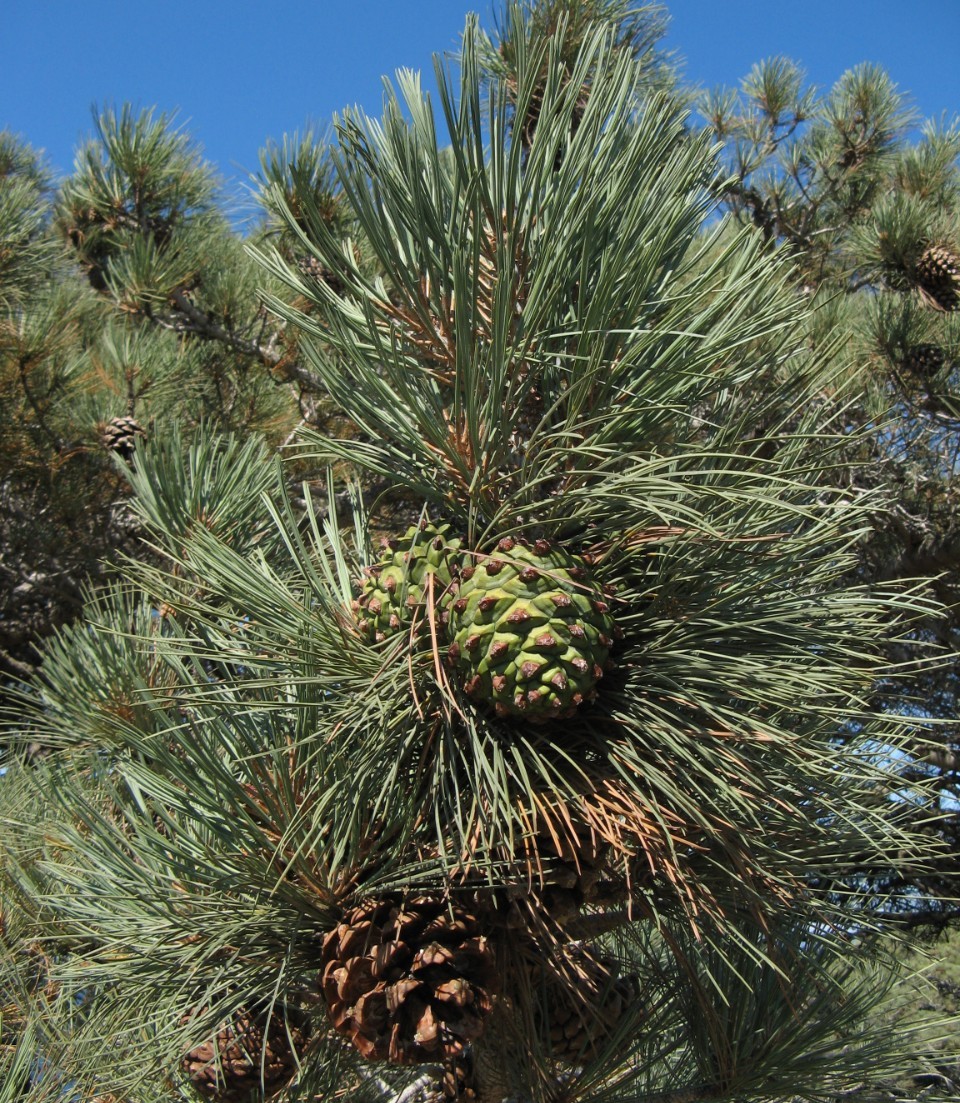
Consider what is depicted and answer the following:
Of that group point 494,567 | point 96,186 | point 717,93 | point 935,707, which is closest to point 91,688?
point 494,567

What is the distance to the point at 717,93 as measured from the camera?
536 cm

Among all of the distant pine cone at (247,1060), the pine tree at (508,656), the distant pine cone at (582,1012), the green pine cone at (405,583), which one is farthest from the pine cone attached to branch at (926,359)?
the distant pine cone at (247,1060)

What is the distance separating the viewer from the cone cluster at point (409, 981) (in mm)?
883

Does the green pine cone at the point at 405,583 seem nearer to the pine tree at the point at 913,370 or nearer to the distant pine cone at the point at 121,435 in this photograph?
the pine tree at the point at 913,370

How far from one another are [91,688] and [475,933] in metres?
0.70

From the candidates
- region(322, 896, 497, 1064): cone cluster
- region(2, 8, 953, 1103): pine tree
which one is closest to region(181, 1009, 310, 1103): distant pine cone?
region(2, 8, 953, 1103): pine tree

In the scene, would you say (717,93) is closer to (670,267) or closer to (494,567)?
(670,267)

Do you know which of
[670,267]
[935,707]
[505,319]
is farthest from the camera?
[935,707]

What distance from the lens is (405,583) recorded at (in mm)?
874

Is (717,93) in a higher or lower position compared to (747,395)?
higher

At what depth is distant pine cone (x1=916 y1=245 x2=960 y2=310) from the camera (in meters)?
3.06

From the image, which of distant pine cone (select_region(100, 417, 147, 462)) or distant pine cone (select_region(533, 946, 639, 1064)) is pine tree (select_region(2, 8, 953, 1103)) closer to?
distant pine cone (select_region(533, 946, 639, 1064))

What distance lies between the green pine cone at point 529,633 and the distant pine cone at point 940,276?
271cm

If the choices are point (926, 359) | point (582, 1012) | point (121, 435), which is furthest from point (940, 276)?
point (582, 1012)
